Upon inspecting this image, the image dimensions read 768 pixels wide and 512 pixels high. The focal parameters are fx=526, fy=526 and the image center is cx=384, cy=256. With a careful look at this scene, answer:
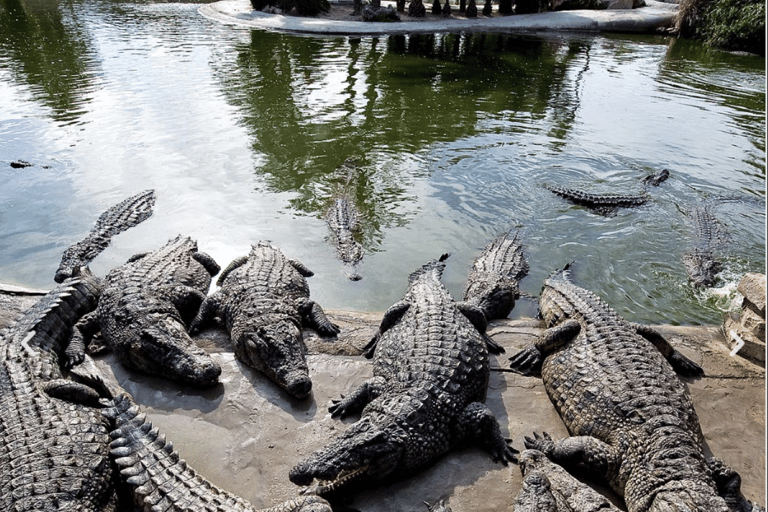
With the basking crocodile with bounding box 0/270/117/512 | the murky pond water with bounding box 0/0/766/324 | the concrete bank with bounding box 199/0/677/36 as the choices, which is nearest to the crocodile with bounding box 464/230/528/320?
the murky pond water with bounding box 0/0/766/324

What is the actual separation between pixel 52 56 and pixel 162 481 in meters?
18.8

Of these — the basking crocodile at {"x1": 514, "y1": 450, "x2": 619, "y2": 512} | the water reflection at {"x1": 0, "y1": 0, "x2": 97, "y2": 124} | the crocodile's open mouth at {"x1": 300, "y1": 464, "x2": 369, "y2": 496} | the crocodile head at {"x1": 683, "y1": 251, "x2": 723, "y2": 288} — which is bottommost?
the crocodile head at {"x1": 683, "y1": 251, "x2": 723, "y2": 288}

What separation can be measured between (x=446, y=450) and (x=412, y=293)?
2.00m

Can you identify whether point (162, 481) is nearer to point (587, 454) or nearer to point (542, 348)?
point (587, 454)

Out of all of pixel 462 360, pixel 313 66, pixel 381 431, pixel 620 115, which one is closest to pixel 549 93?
pixel 620 115

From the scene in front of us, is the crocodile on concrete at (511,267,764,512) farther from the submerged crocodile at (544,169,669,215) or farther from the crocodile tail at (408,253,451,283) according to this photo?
the submerged crocodile at (544,169,669,215)

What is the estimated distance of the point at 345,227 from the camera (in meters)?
7.85

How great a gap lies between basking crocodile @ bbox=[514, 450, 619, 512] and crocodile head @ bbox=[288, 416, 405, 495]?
2.85ft

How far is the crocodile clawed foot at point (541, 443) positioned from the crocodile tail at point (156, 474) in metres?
2.13

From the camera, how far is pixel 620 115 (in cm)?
1340

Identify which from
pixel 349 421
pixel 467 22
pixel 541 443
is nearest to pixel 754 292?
pixel 541 443

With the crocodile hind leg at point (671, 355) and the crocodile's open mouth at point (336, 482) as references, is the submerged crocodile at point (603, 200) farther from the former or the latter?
the crocodile's open mouth at point (336, 482)

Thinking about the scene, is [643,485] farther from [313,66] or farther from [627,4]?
[627,4]

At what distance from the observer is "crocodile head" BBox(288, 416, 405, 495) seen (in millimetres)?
3518
